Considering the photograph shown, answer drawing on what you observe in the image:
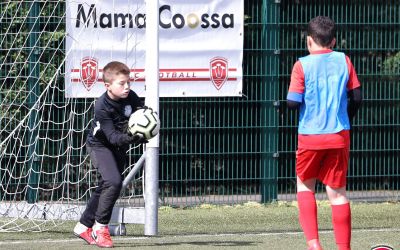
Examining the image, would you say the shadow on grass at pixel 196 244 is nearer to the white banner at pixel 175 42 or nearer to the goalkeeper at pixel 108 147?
the goalkeeper at pixel 108 147

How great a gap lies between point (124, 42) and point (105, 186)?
138 inches

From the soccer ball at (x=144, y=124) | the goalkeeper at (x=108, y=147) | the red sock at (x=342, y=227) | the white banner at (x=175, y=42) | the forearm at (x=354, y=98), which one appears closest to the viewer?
the red sock at (x=342, y=227)

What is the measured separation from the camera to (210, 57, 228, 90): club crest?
41.6 feet

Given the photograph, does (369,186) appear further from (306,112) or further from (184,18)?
(306,112)

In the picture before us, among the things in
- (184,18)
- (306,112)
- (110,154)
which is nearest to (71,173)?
(184,18)

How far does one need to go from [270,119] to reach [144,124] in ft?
16.1

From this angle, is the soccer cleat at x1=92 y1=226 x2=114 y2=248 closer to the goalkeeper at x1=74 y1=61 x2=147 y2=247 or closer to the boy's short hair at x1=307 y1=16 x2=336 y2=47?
the goalkeeper at x1=74 y1=61 x2=147 y2=247

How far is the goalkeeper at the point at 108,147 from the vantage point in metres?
8.68

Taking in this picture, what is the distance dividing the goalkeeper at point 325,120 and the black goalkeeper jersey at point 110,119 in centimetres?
162

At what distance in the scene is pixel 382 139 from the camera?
44.3 ft

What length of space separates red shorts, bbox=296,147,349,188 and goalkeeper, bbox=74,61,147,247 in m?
1.57

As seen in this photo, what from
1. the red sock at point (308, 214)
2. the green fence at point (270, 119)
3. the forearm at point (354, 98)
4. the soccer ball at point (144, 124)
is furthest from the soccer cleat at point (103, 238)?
the green fence at point (270, 119)

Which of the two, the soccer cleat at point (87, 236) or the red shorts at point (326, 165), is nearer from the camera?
the red shorts at point (326, 165)

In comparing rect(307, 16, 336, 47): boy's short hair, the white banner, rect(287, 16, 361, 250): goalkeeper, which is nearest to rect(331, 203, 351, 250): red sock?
rect(287, 16, 361, 250): goalkeeper
